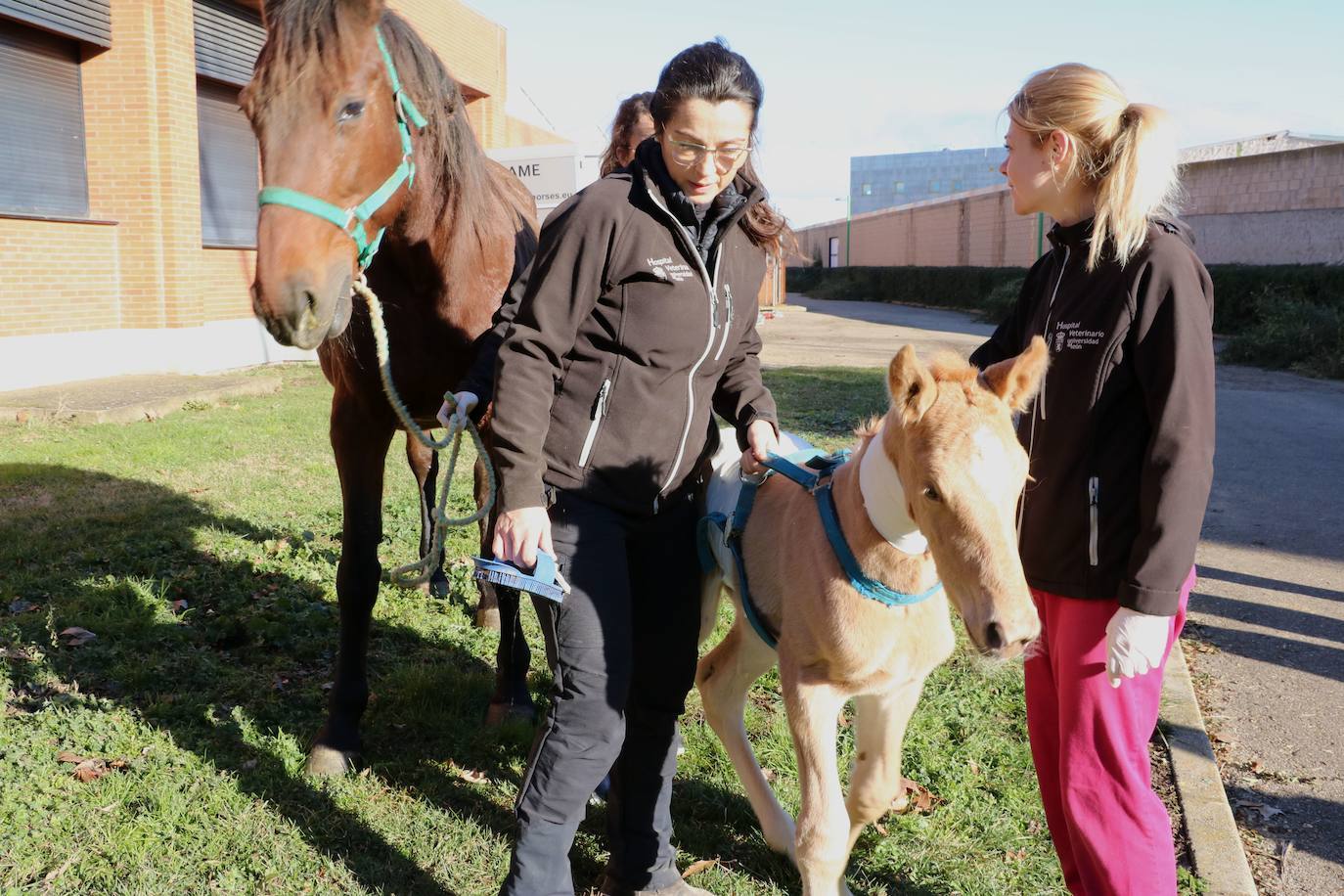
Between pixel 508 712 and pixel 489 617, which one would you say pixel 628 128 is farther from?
pixel 508 712

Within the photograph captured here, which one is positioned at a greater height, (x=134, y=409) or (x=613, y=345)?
(x=613, y=345)

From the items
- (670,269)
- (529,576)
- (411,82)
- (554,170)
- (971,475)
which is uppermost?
(554,170)

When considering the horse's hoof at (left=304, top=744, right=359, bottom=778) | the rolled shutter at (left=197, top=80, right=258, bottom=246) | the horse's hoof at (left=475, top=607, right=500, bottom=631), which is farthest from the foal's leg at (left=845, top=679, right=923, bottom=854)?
the rolled shutter at (left=197, top=80, right=258, bottom=246)

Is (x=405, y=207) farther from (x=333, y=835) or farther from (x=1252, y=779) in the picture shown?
(x=1252, y=779)

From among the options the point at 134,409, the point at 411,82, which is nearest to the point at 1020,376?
the point at 411,82

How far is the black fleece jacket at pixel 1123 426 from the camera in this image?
2189mm

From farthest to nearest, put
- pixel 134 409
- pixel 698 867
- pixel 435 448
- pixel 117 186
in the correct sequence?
1. pixel 117 186
2. pixel 134 409
3. pixel 698 867
4. pixel 435 448

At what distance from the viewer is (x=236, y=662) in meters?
4.32

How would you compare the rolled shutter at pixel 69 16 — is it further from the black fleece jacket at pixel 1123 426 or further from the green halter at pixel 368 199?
the black fleece jacket at pixel 1123 426

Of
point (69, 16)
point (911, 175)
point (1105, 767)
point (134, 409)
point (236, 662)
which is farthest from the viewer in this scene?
point (911, 175)

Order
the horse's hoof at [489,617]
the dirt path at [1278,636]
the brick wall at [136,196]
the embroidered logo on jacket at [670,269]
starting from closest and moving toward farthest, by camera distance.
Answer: the embroidered logo on jacket at [670,269] < the dirt path at [1278,636] < the horse's hoof at [489,617] < the brick wall at [136,196]

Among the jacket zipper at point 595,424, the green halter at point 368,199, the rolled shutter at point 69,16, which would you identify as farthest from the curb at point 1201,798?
the rolled shutter at point 69,16

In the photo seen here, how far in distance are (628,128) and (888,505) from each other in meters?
3.24

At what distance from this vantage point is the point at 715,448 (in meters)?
3.15
